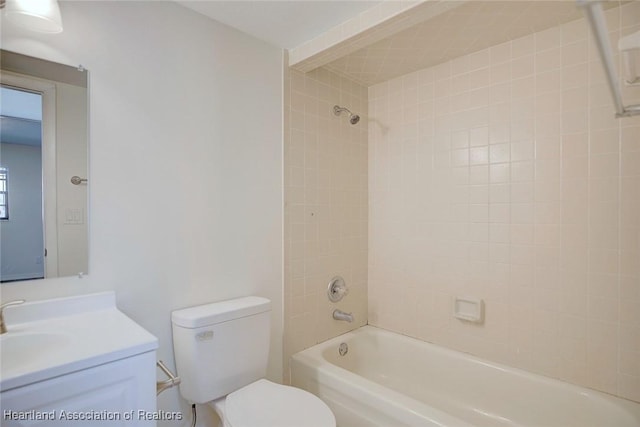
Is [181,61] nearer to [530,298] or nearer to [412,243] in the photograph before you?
[412,243]

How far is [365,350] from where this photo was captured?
2451mm

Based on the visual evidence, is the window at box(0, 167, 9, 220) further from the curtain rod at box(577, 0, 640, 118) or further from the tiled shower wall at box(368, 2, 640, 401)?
the tiled shower wall at box(368, 2, 640, 401)

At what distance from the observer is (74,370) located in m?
0.99

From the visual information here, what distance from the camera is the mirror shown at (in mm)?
1264

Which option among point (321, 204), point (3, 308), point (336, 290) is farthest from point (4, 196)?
point (336, 290)

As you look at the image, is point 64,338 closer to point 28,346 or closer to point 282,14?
point 28,346

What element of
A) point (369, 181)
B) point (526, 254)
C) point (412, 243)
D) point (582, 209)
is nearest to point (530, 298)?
point (526, 254)

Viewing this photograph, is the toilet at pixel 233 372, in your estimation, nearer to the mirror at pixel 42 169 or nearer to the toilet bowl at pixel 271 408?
the toilet bowl at pixel 271 408

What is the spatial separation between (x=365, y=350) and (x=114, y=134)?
79.2 inches

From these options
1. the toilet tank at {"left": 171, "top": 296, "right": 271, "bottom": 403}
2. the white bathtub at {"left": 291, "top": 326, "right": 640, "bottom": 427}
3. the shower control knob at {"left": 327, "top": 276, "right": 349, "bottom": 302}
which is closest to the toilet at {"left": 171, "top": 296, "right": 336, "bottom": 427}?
the toilet tank at {"left": 171, "top": 296, "right": 271, "bottom": 403}

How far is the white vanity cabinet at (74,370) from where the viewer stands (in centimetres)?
93

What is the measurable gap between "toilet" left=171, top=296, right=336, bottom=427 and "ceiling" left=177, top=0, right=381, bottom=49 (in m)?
1.46

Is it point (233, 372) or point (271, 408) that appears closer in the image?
point (271, 408)

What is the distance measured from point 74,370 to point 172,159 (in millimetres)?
966
